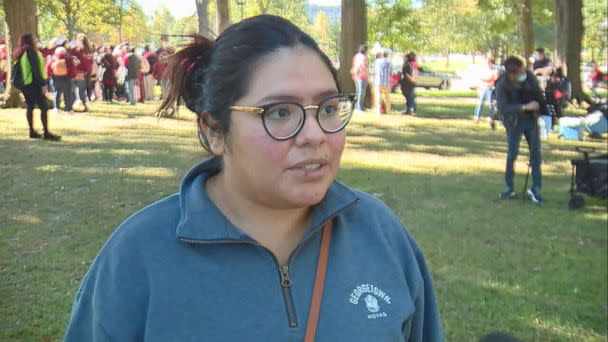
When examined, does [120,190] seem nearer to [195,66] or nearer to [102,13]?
[195,66]

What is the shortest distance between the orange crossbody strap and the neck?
7 cm

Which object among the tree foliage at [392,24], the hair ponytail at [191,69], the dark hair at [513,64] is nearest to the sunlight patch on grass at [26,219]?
the dark hair at [513,64]

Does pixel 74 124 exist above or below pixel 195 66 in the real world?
below

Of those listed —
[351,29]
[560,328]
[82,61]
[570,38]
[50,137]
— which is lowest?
[560,328]

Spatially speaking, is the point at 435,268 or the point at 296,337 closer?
the point at 296,337

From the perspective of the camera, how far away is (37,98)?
13.9 m

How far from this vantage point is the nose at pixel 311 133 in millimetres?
1954

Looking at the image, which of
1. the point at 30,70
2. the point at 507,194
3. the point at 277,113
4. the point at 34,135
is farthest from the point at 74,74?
the point at 277,113

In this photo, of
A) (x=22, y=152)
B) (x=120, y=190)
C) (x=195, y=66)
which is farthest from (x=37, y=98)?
(x=195, y=66)

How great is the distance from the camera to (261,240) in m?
2.07

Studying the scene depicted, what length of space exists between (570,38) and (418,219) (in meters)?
20.8

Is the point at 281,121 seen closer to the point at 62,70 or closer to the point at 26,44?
the point at 26,44

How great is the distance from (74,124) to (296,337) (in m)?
16.6

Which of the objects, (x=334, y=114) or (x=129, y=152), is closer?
(x=334, y=114)
